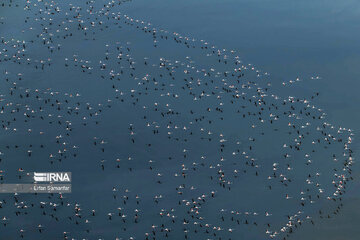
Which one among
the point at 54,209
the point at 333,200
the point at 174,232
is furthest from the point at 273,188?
the point at 54,209

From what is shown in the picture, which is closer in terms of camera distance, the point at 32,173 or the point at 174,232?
the point at 174,232

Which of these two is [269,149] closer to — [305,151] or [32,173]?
[305,151]

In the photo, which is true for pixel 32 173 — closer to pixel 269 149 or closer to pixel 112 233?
pixel 112 233

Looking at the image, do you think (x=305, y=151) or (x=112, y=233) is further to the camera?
(x=305, y=151)

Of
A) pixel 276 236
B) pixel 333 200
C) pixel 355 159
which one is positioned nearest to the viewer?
pixel 276 236

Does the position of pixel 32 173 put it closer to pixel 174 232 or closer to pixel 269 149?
pixel 174 232

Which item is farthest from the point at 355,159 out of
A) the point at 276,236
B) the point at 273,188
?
the point at 276,236

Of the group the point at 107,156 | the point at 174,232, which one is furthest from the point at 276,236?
the point at 107,156

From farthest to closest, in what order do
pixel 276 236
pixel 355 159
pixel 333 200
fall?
pixel 355 159 < pixel 333 200 < pixel 276 236
